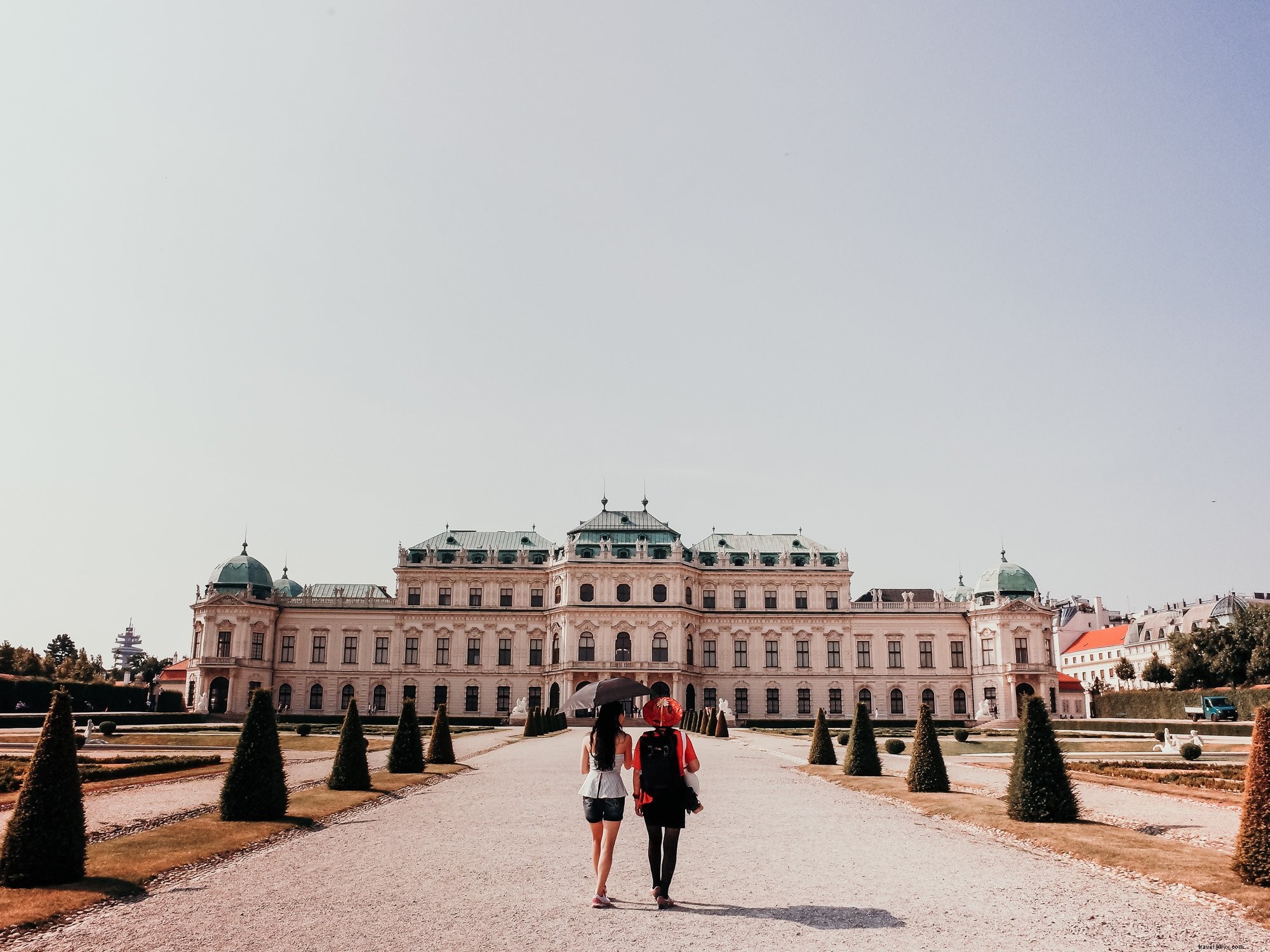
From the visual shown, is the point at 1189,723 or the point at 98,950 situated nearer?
the point at 98,950

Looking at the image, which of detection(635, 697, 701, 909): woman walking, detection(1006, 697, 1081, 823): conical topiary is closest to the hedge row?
detection(1006, 697, 1081, 823): conical topiary

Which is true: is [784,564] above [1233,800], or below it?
above

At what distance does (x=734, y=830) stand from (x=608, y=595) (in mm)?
60106

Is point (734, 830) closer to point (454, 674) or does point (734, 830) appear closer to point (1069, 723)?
point (1069, 723)

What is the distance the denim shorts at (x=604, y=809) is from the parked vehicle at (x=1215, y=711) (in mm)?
58574

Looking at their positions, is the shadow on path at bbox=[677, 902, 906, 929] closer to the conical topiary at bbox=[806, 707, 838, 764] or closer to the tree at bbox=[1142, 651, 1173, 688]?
the conical topiary at bbox=[806, 707, 838, 764]

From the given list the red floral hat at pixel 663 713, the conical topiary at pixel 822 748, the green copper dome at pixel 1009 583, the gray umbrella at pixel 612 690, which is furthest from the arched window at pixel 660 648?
the red floral hat at pixel 663 713

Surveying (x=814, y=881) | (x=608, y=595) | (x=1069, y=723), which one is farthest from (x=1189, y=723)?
(x=814, y=881)

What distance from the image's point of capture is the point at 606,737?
36.2ft

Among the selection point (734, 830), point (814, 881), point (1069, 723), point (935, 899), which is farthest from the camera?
point (1069, 723)

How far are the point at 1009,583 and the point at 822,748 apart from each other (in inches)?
2060

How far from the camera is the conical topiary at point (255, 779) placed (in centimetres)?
1711

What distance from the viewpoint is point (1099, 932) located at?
31.8 ft

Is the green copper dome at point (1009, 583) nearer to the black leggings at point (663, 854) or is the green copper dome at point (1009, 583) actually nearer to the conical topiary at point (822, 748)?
the conical topiary at point (822, 748)
